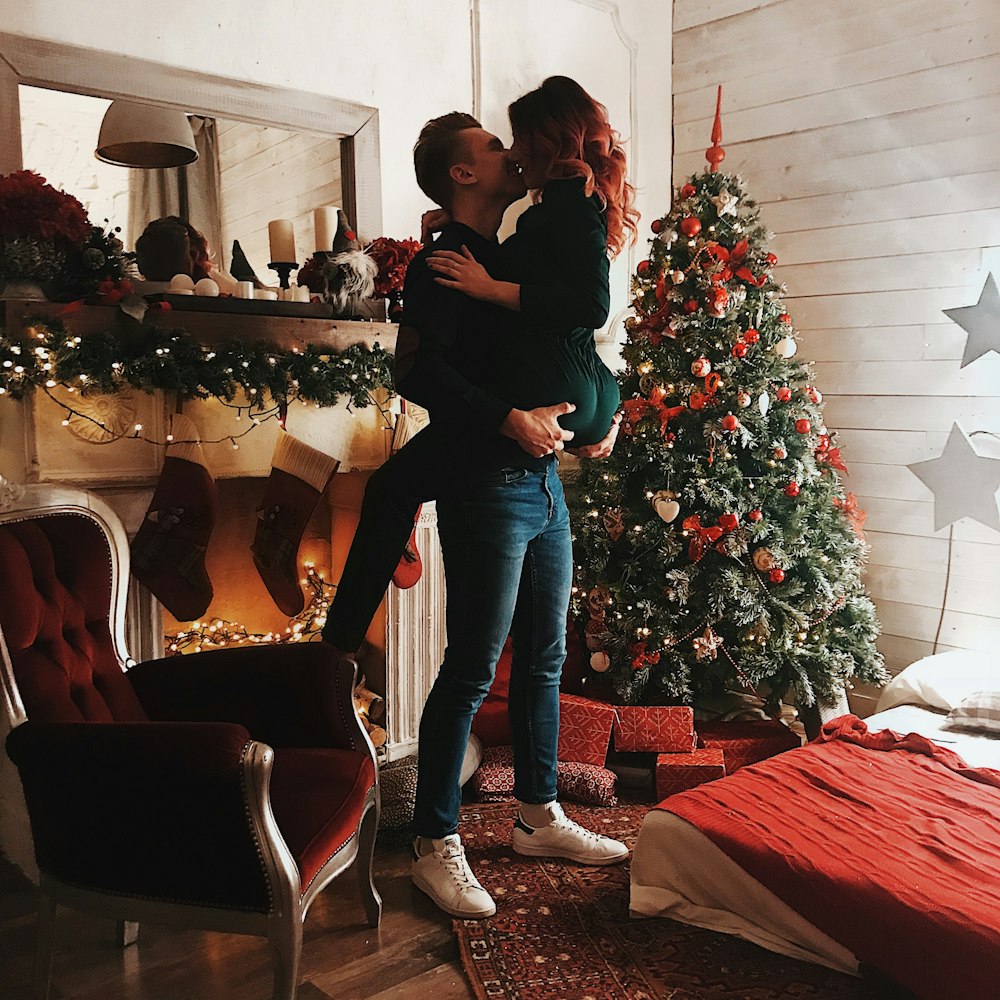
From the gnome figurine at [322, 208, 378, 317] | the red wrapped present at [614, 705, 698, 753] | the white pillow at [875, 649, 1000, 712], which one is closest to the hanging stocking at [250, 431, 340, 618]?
the gnome figurine at [322, 208, 378, 317]

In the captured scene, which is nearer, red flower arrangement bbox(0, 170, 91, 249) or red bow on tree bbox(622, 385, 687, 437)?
red flower arrangement bbox(0, 170, 91, 249)

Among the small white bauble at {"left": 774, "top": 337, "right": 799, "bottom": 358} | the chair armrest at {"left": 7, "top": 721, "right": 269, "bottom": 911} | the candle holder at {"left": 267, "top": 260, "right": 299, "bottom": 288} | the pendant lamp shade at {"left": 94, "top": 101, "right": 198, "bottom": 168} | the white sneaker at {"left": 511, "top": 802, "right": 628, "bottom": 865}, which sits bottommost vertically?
the white sneaker at {"left": 511, "top": 802, "right": 628, "bottom": 865}

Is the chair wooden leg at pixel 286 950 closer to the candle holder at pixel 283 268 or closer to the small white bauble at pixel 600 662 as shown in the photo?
the small white bauble at pixel 600 662

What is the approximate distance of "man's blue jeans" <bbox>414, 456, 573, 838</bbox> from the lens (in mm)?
2016

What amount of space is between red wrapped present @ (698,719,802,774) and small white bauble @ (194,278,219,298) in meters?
1.86

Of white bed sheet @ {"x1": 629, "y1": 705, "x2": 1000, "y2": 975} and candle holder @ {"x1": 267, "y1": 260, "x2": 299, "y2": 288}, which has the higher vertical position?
candle holder @ {"x1": 267, "y1": 260, "x2": 299, "y2": 288}

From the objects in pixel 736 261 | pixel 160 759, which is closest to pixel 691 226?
pixel 736 261

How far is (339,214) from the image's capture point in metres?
2.96

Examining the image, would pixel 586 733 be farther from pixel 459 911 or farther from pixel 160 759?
pixel 160 759

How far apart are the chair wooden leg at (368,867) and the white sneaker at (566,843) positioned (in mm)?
401

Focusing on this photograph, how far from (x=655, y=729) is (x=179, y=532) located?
1410mm

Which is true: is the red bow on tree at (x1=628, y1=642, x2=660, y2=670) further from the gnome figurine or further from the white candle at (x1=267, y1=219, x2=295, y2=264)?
the white candle at (x1=267, y1=219, x2=295, y2=264)

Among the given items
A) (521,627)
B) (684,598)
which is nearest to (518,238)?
(521,627)

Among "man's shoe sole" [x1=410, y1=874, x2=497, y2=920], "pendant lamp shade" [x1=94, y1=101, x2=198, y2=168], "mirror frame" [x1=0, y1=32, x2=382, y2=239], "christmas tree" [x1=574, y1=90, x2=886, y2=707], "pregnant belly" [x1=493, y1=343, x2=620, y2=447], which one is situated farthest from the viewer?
"christmas tree" [x1=574, y1=90, x2=886, y2=707]
